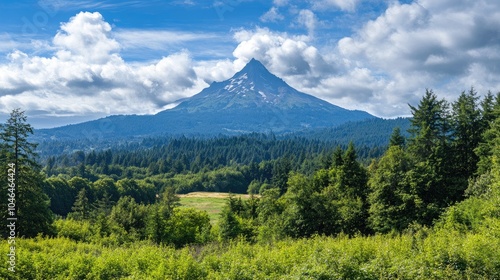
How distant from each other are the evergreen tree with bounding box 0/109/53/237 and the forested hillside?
0.11 meters

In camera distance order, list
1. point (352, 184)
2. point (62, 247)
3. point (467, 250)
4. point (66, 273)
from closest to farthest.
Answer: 1. point (66, 273)
2. point (467, 250)
3. point (62, 247)
4. point (352, 184)

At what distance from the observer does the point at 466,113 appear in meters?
45.2

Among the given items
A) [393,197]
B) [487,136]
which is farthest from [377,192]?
[487,136]

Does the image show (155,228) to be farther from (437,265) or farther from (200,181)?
(200,181)

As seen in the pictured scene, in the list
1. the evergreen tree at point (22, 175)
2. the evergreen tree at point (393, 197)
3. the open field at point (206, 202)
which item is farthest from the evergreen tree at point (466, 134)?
the open field at point (206, 202)

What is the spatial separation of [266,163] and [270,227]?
429ft

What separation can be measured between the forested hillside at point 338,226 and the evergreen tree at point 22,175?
0.37 ft

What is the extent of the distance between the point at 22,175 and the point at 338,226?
30.9m

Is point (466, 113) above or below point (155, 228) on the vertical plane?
above

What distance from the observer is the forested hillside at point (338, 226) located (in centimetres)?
1716

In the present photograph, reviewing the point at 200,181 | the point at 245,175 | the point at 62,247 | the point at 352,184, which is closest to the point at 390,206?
the point at 352,184

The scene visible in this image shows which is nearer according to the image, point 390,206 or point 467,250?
point 467,250

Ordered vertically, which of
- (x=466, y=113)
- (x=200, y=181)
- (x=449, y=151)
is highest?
(x=466, y=113)

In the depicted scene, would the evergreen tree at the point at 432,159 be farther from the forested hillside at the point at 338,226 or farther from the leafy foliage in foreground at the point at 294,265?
the leafy foliage in foreground at the point at 294,265
